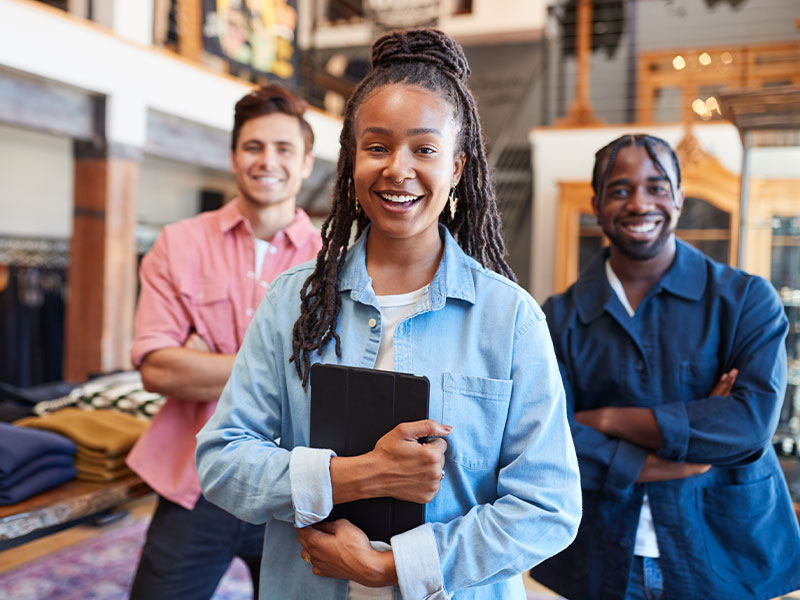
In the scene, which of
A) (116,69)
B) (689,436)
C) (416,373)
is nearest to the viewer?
(416,373)

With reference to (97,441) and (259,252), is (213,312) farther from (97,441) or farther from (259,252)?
(97,441)

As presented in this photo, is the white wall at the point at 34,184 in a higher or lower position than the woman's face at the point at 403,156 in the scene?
higher

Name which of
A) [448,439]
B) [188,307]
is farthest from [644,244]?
[188,307]

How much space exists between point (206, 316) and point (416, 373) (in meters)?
1.00

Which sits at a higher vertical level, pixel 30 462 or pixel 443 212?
pixel 443 212

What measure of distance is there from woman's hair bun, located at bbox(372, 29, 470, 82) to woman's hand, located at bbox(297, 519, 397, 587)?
77 centimetres

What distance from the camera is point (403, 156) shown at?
1.12 metres

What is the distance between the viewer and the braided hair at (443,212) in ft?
3.89

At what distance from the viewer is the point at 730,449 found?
1582mm

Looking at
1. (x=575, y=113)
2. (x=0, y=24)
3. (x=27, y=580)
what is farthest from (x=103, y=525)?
(x=575, y=113)

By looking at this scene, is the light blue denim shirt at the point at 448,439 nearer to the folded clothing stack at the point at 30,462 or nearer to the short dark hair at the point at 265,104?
the short dark hair at the point at 265,104

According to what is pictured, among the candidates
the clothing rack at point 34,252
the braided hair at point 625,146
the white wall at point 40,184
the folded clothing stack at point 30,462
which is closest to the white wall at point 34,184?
the white wall at point 40,184

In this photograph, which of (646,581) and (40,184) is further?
(40,184)

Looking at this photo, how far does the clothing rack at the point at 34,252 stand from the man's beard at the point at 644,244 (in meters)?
5.67
